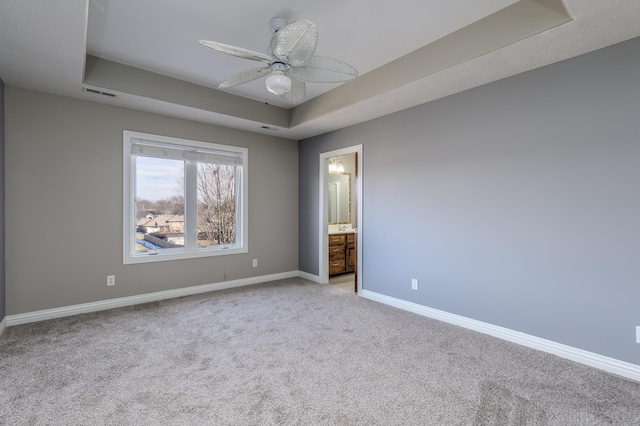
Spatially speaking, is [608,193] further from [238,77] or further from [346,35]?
[238,77]

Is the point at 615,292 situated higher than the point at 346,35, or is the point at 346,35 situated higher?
the point at 346,35

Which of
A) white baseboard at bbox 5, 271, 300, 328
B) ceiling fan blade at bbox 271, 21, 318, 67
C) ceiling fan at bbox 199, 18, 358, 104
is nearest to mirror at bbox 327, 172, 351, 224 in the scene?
white baseboard at bbox 5, 271, 300, 328

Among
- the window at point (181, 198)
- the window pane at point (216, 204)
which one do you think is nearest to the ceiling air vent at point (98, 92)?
the window at point (181, 198)

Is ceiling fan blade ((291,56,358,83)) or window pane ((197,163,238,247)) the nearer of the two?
ceiling fan blade ((291,56,358,83))

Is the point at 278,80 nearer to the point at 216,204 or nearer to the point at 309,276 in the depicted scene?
the point at 216,204

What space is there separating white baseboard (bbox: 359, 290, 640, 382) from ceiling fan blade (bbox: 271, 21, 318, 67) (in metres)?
2.93

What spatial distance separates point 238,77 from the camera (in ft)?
8.10

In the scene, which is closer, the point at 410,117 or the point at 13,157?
the point at 13,157

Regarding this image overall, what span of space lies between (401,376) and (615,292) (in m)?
1.76

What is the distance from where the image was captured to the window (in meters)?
3.91

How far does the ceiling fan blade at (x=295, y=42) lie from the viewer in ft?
6.00

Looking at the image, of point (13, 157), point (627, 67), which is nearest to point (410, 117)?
point (627, 67)

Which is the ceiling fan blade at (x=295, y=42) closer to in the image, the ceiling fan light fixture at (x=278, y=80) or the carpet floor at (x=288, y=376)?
the ceiling fan light fixture at (x=278, y=80)

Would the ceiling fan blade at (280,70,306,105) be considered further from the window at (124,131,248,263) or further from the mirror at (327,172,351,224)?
the mirror at (327,172,351,224)
